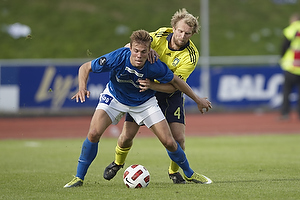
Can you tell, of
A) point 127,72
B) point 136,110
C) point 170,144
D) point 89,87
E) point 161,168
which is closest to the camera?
point 127,72

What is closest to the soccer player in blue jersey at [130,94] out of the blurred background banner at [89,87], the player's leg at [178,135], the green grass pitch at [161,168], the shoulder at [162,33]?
the player's leg at [178,135]

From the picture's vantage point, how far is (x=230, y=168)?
8.98 metres

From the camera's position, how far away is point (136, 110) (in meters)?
7.17

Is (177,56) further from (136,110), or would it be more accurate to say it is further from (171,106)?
(136,110)

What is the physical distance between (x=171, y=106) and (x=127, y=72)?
1104 mm

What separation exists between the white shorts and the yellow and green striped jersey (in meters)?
0.60

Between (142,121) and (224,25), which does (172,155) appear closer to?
(142,121)

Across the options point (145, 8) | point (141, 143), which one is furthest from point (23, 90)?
point (145, 8)

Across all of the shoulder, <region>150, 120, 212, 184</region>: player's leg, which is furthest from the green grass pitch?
the shoulder

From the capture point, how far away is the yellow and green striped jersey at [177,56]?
7406mm

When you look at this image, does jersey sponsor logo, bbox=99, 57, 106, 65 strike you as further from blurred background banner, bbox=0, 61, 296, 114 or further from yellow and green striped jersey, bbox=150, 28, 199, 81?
blurred background banner, bbox=0, 61, 296, 114

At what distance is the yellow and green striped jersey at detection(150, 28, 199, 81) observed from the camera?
7.41 m

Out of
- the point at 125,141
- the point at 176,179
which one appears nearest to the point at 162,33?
the point at 125,141

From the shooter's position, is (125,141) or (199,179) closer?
(199,179)
